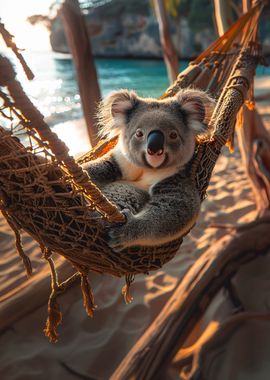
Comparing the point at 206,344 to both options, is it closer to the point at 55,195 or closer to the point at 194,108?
the point at 194,108

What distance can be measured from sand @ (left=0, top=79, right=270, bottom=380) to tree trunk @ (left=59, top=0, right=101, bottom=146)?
42.3 inches

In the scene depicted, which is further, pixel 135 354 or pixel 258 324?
pixel 258 324

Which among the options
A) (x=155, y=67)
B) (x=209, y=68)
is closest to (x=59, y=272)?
(x=209, y=68)

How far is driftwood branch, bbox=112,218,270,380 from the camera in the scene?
5.90 ft

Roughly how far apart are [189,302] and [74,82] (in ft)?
44.7

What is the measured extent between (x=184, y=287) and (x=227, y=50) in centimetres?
132

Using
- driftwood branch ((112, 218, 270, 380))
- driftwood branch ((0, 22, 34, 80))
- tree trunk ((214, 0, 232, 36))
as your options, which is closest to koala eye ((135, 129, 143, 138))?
driftwood branch ((0, 22, 34, 80))

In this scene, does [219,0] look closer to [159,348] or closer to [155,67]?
[159,348]

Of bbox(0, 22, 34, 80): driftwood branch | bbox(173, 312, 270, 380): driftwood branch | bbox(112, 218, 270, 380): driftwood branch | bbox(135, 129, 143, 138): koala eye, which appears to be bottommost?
bbox(173, 312, 270, 380): driftwood branch

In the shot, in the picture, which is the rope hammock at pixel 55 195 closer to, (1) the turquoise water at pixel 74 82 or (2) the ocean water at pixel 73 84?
(2) the ocean water at pixel 73 84

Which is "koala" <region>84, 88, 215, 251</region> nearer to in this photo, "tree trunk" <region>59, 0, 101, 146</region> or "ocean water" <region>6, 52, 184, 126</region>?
"tree trunk" <region>59, 0, 101, 146</region>

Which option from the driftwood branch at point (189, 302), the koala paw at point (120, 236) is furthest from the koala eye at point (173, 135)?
the driftwood branch at point (189, 302)

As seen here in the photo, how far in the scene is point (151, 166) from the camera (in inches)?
45.6

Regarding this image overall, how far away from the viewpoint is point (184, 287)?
7.04 ft
